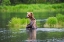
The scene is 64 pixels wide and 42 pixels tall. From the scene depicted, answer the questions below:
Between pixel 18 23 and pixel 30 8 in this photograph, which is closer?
pixel 18 23

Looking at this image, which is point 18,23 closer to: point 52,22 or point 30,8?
point 52,22

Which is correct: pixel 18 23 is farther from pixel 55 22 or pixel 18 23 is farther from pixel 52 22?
pixel 55 22

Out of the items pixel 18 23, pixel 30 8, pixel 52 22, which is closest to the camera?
pixel 52 22

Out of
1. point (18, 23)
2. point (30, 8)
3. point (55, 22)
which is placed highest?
point (55, 22)

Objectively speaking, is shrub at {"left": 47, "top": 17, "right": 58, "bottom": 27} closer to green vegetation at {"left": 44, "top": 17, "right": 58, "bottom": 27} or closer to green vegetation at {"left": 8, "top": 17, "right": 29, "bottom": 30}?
green vegetation at {"left": 44, "top": 17, "right": 58, "bottom": 27}

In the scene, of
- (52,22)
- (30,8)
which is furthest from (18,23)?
(30,8)

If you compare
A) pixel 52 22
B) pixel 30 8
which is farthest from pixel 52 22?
pixel 30 8

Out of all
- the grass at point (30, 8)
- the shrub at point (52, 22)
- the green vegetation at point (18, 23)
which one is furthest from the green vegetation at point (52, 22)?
the grass at point (30, 8)

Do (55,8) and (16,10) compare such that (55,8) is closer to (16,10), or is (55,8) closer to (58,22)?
(16,10)

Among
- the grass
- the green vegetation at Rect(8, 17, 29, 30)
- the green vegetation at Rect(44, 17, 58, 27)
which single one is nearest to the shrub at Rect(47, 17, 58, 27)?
the green vegetation at Rect(44, 17, 58, 27)

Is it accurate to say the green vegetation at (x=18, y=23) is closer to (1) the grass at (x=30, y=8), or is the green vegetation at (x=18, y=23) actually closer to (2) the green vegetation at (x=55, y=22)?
(2) the green vegetation at (x=55, y=22)

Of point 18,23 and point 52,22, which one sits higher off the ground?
A: point 52,22

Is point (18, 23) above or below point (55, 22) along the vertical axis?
below

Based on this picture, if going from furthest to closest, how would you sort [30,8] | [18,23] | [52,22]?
A: [30,8]
[18,23]
[52,22]
